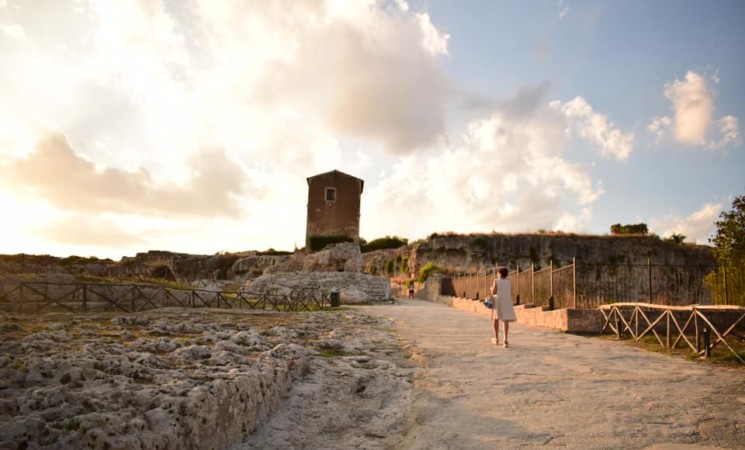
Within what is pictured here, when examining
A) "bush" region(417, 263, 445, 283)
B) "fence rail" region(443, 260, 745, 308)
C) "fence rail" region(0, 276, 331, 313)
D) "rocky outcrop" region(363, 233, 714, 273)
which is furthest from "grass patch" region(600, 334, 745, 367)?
"rocky outcrop" region(363, 233, 714, 273)

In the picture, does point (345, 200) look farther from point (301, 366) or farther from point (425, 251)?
point (301, 366)

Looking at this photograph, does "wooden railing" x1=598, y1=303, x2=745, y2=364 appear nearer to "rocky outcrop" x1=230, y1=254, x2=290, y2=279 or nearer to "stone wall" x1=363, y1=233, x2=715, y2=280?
"stone wall" x1=363, y1=233, x2=715, y2=280

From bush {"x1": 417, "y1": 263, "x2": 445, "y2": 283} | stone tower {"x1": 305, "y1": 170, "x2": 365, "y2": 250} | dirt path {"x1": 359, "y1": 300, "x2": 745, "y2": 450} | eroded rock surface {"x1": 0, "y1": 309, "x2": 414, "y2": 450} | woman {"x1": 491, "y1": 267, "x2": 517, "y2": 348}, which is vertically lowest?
dirt path {"x1": 359, "y1": 300, "x2": 745, "y2": 450}

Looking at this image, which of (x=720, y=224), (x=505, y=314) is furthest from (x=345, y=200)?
(x=505, y=314)

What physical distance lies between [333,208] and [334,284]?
44.8ft

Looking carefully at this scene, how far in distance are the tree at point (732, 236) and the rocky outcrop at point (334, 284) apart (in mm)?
16565

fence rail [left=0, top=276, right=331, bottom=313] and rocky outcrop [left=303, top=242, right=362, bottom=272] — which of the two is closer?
fence rail [left=0, top=276, right=331, bottom=313]

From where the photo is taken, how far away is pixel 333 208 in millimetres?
41562

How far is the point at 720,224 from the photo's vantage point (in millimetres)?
14016

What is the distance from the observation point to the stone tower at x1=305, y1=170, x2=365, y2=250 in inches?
1629

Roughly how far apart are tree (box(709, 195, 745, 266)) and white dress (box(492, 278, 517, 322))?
8653 mm

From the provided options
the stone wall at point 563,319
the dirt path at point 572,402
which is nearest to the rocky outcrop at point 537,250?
the stone wall at point 563,319

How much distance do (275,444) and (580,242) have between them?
41009 mm

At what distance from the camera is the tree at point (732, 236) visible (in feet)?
43.8
